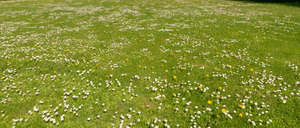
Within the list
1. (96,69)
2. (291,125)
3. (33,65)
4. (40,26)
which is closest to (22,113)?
(96,69)

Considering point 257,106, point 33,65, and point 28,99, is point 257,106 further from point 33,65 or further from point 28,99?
point 33,65

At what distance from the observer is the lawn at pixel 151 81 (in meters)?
5.96

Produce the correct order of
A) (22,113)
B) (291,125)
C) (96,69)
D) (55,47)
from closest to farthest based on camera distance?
(291,125) → (22,113) → (96,69) → (55,47)

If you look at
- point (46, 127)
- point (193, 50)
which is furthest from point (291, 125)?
point (46, 127)

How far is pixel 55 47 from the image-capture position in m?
12.3

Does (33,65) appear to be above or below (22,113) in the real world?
above

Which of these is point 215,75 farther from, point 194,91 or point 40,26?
point 40,26

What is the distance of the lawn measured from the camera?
5.96m

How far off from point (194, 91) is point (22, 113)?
25.7 feet

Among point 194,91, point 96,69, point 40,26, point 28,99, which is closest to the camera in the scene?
point 28,99

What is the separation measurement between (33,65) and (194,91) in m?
10.4

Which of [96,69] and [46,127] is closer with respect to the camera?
[46,127]

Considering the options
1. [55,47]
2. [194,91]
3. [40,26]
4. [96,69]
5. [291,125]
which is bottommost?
[291,125]

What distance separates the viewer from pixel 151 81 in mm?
8102
